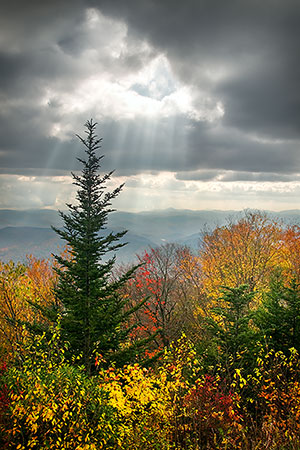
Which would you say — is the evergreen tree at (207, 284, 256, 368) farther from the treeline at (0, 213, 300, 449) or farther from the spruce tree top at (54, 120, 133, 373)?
the spruce tree top at (54, 120, 133, 373)

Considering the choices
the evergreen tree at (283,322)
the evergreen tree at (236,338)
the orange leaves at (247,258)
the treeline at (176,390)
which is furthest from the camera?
the orange leaves at (247,258)

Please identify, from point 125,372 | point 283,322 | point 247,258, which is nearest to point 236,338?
point 283,322

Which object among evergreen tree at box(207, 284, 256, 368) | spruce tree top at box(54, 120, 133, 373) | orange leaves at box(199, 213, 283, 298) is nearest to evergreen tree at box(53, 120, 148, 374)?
spruce tree top at box(54, 120, 133, 373)

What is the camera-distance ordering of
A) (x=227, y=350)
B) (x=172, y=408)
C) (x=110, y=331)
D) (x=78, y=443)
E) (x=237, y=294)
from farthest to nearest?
(x=110, y=331) < (x=237, y=294) < (x=227, y=350) < (x=172, y=408) < (x=78, y=443)

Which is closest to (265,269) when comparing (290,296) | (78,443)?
(290,296)

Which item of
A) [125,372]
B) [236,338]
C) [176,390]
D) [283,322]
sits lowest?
[125,372]

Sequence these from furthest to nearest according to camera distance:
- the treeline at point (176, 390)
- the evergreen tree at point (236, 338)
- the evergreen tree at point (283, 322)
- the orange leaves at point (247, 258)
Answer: the orange leaves at point (247, 258) < the evergreen tree at point (283, 322) < the evergreen tree at point (236, 338) < the treeline at point (176, 390)

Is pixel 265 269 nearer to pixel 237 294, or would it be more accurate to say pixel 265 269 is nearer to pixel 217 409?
pixel 237 294

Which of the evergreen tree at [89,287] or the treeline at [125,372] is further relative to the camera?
the evergreen tree at [89,287]

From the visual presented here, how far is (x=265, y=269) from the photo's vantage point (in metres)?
32.5

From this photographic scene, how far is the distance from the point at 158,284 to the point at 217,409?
70.3ft

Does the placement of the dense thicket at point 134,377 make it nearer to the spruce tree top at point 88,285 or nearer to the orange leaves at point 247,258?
the spruce tree top at point 88,285

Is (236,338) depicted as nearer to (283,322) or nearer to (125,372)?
(283,322)

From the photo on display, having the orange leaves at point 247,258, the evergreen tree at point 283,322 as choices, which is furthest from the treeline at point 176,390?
the orange leaves at point 247,258
